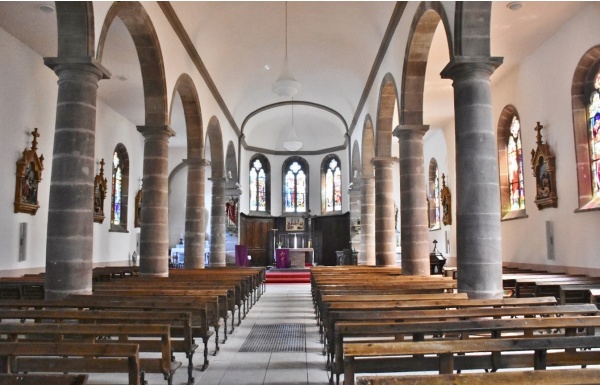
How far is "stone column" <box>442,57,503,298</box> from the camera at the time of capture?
7305 mm

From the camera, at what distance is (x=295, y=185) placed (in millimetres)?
28828

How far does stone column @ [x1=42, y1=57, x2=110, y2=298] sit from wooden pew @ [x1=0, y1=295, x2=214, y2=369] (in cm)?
135

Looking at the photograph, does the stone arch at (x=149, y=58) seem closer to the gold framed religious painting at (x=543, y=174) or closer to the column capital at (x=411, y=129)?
the column capital at (x=411, y=129)

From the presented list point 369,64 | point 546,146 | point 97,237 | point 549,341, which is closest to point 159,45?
point 369,64

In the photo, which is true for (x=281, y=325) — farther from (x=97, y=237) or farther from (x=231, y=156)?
(x=231, y=156)

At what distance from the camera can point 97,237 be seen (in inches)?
664

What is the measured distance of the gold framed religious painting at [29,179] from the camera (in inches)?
472

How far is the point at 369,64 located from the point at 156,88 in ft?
24.0

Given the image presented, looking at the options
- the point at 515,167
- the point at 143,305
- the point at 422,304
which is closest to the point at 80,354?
the point at 143,305

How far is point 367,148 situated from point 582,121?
9.07m

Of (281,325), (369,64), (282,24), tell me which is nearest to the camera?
(281,325)

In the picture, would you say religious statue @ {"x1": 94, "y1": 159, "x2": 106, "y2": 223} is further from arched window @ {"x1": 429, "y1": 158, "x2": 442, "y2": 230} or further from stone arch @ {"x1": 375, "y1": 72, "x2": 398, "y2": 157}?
arched window @ {"x1": 429, "y1": 158, "x2": 442, "y2": 230}

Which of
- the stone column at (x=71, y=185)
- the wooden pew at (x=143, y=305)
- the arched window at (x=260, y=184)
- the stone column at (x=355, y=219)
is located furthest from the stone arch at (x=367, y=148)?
the wooden pew at (x=143, y=305)

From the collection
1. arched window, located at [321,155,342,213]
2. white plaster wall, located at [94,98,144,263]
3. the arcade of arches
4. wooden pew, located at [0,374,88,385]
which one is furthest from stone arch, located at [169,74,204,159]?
arched window, located at [321,155,342,213]
